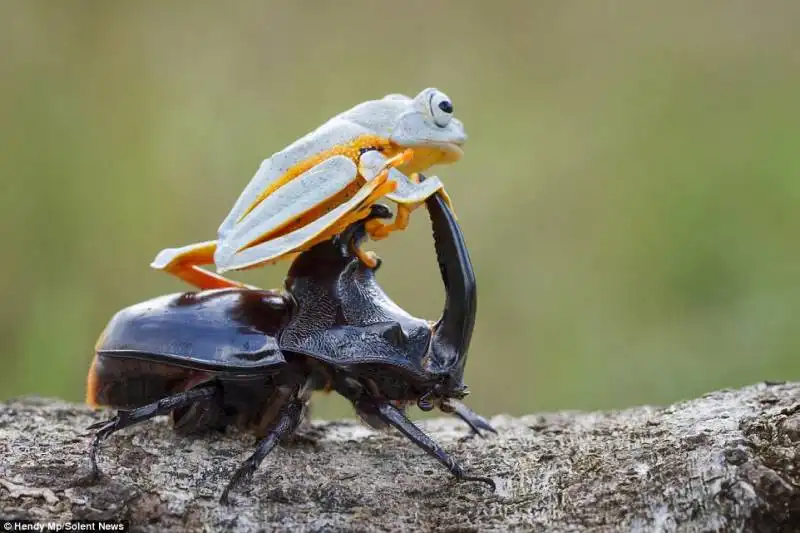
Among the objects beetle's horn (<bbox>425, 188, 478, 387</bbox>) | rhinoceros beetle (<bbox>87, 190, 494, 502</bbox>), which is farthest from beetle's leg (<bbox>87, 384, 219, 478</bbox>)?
beetle's horn (<bbox>425, 188, 478, 387</bbox>)

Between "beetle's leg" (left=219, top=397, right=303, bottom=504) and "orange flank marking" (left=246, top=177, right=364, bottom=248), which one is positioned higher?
"orange flank marking" (left=246, top=177, right=364, bottom=248)

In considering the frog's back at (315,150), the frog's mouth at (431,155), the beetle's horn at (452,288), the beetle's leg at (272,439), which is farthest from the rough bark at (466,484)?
the frog's mouth at (431,155)

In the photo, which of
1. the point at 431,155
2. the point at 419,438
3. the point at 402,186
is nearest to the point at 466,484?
the point at 419,438

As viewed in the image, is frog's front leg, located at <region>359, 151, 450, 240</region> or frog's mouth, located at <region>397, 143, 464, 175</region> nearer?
frog's front leg, located at <region>359, 151, 450, 240</region>

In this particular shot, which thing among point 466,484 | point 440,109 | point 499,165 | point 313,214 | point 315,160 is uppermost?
point 499,165

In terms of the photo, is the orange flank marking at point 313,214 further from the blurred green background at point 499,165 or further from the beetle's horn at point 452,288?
the blurred green background at point 499,165

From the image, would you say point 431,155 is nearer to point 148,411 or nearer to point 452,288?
point 452,288

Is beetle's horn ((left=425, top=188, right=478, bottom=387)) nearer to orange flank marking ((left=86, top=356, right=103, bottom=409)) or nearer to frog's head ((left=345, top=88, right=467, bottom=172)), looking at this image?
frog's head ((left=345, top=88, right=467, bottom=172))

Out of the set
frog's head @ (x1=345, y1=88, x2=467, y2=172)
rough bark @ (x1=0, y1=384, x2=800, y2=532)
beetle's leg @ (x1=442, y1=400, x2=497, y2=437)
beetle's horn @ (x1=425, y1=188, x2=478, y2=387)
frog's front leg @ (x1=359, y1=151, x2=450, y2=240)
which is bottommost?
rough bark @ (x1=0, y1=384, x2=800, y2=532)
